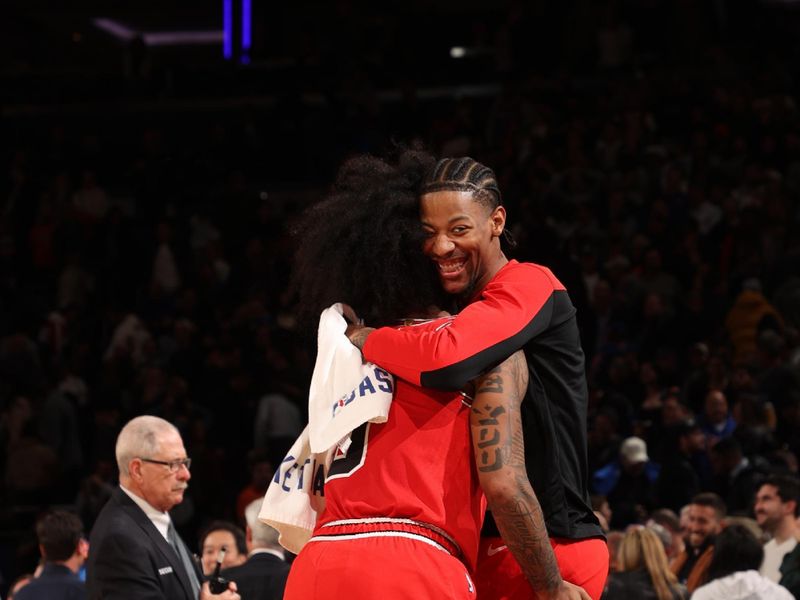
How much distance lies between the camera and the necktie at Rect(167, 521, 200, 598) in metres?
5.05

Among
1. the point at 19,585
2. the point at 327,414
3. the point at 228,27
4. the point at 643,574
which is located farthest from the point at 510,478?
the point at 228,27

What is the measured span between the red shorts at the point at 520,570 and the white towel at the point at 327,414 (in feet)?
1.49

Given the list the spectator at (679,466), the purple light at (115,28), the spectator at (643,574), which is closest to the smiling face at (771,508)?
the spectator at (643,574)

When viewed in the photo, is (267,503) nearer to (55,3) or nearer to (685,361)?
(685,361)

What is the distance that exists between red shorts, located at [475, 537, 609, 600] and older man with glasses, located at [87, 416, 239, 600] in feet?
5.15

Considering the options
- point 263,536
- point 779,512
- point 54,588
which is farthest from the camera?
point 779,512

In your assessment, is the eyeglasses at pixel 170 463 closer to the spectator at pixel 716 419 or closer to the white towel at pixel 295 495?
the white towel at pixel 295 495

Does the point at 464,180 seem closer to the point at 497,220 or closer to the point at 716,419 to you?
the point at 497,220

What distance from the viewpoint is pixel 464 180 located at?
338cm

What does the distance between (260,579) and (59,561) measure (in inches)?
43.7

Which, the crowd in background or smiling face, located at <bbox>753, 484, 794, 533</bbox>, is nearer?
smiling face, located at <bbox>753, 484, 794, 533</bbox>

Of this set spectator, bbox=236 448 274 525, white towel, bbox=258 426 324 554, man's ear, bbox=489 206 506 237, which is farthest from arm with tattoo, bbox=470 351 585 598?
spectator, bbox=236 448 274 525

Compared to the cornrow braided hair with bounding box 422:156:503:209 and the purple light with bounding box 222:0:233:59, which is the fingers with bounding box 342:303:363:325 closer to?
the cornrow braided hair with bounding box 422:156:503:209

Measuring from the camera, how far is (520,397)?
324cm
